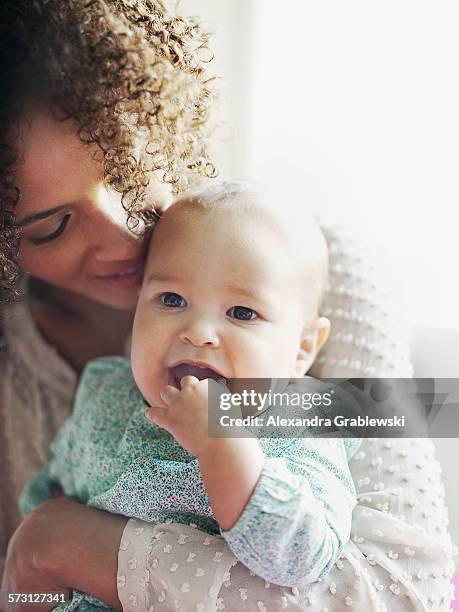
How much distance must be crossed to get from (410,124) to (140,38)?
0.62 meters

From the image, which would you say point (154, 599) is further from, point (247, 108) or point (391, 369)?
point (247, 108)

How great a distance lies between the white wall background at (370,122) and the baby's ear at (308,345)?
0.17 meters

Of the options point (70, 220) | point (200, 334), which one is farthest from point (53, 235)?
point (200, 334)

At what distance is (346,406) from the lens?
928 mm

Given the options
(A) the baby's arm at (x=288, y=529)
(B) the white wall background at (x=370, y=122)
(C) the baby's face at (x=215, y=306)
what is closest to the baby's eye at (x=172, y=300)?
(C) the baby's face at (x=215, y=306)

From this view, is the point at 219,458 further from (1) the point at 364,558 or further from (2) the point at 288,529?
(1) the point at 364,558

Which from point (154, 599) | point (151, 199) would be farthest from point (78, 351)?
point (154, 599)

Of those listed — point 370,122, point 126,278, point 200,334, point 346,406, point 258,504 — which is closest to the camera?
point 258,504

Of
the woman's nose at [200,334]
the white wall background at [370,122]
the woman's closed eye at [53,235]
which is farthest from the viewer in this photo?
the white wall background at [370,122]

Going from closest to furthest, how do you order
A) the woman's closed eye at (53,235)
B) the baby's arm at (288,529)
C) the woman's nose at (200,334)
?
the baby's arm at (288,529) < the woman's nose at (200,334) < the woman's closed eye at (53,235)

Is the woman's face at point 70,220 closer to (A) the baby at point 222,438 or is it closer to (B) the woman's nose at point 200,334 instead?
(A) the baby at point 222,438

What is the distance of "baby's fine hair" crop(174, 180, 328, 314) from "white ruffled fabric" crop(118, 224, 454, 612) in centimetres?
15

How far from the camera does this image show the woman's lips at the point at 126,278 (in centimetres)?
102

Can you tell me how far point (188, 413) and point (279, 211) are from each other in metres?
0.31
